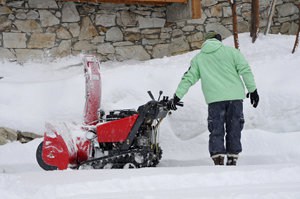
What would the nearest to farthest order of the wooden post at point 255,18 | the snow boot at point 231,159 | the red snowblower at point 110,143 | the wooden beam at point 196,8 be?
the red snowblower at point 110,143 < the snow boot at point 231,159 < the wooden post at point 255,18 < the wooden beam at point 196,8

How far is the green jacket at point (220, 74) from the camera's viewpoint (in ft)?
15.2

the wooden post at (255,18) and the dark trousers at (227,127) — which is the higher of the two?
the wooden post at (255,18)

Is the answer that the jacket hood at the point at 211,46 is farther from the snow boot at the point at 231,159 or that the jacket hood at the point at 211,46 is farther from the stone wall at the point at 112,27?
the stone wall at the point at 112,27

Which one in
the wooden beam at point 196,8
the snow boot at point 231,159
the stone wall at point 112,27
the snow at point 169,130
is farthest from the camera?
the wooden beam at point 196,8

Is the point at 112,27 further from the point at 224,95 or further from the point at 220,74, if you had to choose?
the point at 224,95

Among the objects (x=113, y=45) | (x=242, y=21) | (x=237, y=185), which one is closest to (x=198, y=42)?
(x=242, y=21)

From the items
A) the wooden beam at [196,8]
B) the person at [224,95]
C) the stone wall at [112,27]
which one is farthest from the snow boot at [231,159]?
the stone wall at [112,27]

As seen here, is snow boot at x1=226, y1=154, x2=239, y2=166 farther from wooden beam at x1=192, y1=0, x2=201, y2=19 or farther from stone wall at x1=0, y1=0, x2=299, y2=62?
stone wall at x1=0, y1=0, x2=299, y2=62

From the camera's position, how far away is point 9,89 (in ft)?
22.1

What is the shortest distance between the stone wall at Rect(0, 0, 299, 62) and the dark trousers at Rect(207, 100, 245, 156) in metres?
4.52

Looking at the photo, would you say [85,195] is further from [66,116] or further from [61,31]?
[61,31]

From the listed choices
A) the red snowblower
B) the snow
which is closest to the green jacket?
the red snowblower

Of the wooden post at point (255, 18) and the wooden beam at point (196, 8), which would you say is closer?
the wooden post at point (255, 18)

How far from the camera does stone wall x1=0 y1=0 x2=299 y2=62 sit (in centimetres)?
829
